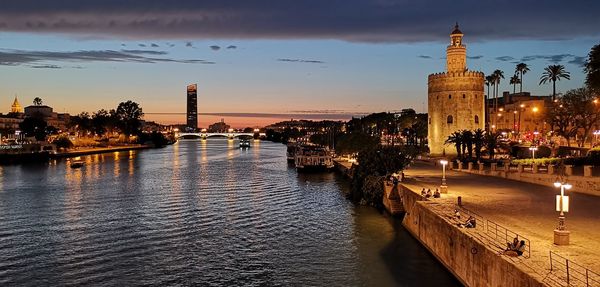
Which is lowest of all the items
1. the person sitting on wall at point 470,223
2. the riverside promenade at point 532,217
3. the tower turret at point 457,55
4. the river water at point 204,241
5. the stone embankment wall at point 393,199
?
the river water at point 204,241

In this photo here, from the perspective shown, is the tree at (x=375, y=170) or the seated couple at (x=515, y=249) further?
the tree at (x=375, y=170)

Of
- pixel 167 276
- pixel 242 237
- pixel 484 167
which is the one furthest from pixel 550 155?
pixel 167 276

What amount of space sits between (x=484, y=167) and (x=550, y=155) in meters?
11.2

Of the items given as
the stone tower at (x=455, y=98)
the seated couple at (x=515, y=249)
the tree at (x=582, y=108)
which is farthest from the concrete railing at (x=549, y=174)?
the stone tower at (x=455, y=98)

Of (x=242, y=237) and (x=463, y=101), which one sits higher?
(x=463, y=101)

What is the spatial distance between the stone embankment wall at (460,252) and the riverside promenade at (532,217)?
0.35 metres

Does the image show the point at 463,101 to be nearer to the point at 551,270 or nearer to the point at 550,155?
the point at 550,155

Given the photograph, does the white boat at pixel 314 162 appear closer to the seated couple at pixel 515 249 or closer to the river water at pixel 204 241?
the river water at pixel 204 241

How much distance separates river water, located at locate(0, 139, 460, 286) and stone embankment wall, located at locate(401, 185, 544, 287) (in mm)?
958

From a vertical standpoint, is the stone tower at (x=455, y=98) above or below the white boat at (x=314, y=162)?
above

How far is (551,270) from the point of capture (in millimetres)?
18984

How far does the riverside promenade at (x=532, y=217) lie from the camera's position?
781 inches

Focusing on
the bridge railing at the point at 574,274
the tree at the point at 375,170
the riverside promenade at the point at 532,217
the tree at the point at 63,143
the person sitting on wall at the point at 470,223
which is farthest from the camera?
the tree at the point at 63,143

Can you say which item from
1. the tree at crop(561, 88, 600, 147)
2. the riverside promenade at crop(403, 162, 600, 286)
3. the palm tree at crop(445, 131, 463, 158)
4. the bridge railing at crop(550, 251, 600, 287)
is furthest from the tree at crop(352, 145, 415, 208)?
the bridge railing at crop(550, 251, 600, 287)
